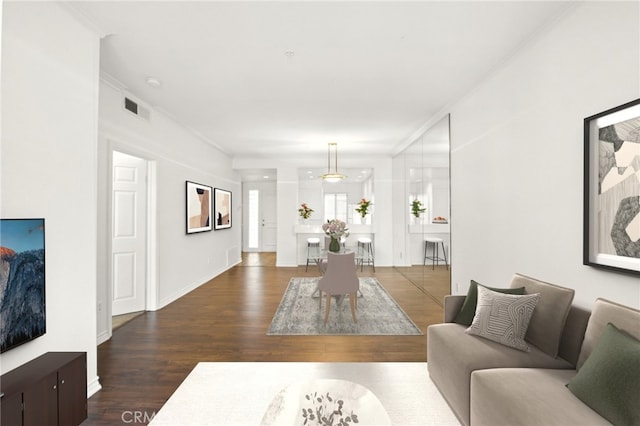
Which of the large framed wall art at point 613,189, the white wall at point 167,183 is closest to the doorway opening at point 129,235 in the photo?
the white wall at point 167,183

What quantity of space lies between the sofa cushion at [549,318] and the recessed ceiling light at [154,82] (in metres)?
3.93

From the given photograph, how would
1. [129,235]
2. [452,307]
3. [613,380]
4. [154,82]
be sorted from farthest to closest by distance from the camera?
[129,235] < [154,82] < [452,307] < [613,380]

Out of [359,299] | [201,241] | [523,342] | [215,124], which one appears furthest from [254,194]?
[523,342]

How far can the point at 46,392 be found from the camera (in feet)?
5.55

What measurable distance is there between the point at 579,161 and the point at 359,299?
11.1 feet

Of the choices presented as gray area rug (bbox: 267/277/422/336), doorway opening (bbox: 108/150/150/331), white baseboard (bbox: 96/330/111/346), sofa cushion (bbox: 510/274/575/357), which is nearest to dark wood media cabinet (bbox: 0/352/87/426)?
white baseboard (bbox: 96/330/111/346)

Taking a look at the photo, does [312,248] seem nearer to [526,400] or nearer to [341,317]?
[341,317]

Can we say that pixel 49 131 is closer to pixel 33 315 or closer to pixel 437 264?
pixel 33 315

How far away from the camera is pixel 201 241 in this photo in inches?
225

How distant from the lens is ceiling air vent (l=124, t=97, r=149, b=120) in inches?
143

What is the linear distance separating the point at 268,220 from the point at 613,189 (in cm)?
938

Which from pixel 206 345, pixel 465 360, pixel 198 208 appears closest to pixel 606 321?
pixel 465 360

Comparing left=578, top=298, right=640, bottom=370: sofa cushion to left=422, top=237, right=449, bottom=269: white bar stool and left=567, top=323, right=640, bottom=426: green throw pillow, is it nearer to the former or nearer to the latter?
left=567, top=323, right=640, bottom=426: green throw pillow

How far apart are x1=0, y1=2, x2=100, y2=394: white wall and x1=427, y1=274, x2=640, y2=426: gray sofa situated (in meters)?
2.58
